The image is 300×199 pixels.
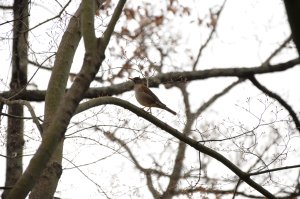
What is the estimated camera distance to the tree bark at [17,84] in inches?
243

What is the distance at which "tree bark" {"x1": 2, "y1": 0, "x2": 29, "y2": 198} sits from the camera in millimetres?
6170

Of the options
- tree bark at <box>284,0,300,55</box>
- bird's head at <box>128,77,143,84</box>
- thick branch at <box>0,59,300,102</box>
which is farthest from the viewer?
thick branch at <box>0,59,300,102</box>

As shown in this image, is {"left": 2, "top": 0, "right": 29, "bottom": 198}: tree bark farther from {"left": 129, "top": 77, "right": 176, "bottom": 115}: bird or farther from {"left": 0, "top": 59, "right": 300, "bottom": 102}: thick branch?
{"left": 129, "top": 77, "right": 176, "bottom": 115}: bird

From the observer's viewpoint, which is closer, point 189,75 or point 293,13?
point 293,13

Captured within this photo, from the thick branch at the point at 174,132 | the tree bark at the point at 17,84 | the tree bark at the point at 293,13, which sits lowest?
the tree bark at the point at 293,13

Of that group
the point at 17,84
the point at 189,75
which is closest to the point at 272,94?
the point at 189,75

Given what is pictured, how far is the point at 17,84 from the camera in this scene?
7.52 meters

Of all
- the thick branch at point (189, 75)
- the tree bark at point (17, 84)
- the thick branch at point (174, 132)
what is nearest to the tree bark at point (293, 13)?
the thick branch at point (174, 132)

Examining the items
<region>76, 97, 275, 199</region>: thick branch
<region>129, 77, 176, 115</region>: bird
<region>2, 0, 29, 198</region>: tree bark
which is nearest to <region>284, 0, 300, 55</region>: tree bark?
<region>76, 97, 275, 199</region>: thick branch

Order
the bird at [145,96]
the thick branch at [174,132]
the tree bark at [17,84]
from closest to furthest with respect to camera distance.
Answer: the thick branch at [174,132], the tree bark at [17,84], the bird at [145,96]

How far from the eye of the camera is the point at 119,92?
8.00 meters

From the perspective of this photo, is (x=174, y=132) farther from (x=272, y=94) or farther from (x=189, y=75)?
(x=189, y=75)

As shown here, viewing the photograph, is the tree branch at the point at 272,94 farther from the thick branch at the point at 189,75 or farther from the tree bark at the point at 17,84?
the tree bark at the point at 17,84

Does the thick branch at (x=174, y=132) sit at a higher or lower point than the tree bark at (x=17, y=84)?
lower
